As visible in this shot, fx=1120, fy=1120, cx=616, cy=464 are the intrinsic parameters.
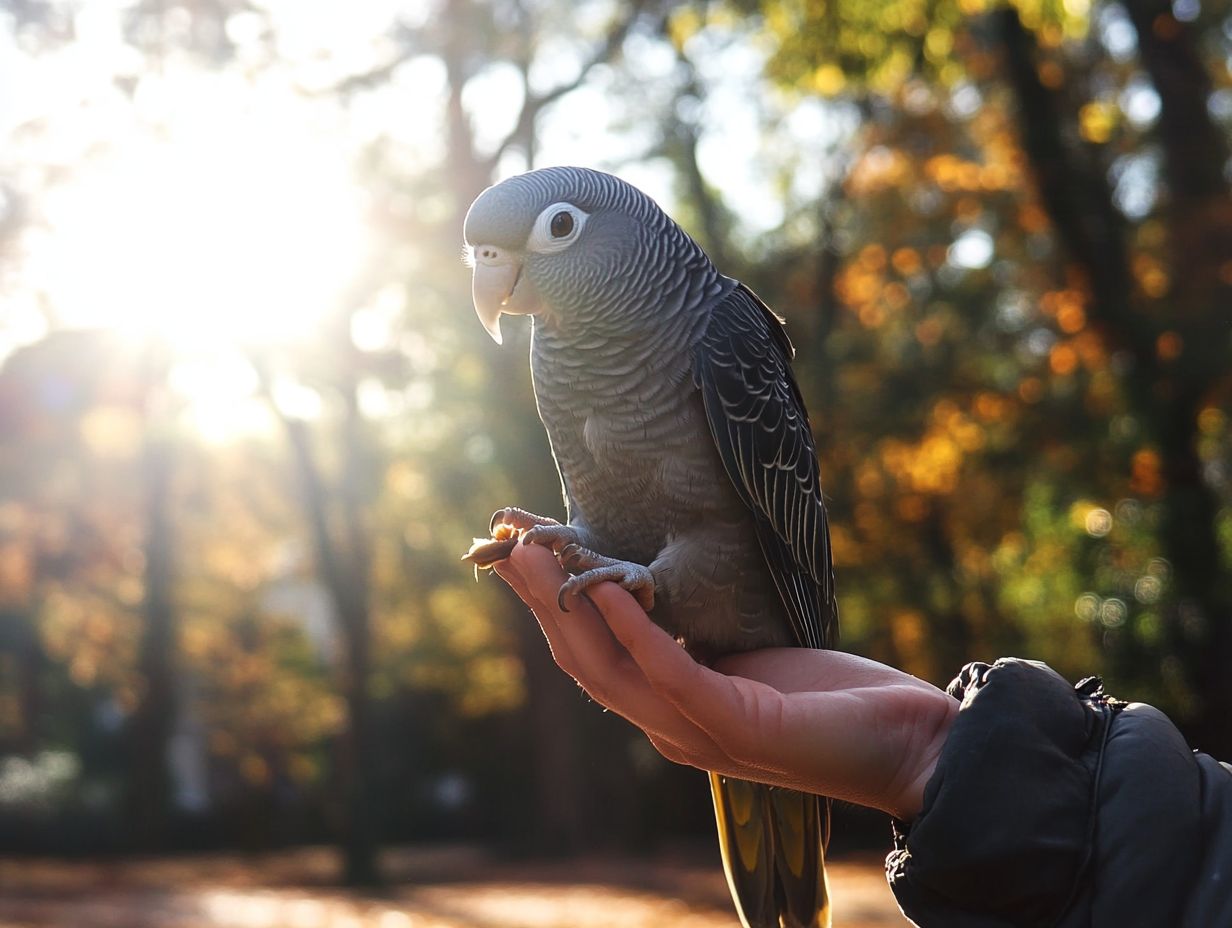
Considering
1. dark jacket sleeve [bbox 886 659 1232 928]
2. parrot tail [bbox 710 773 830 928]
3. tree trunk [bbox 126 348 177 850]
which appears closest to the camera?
dark jacket sleeve [bbox 886 659 1232 928]

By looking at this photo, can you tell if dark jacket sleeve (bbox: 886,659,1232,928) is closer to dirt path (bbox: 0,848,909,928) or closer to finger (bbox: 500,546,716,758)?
finger (bbox: 500,546,716,758)

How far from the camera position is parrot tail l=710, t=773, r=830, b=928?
288 centimetres

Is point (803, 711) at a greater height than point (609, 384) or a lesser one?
lesser

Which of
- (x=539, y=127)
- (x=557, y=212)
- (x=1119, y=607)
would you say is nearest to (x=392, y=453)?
(x=539, y=127)

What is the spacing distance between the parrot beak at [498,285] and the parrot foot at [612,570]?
66 centimetres

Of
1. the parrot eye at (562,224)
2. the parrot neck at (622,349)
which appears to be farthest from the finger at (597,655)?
the parrot eye at (562,224)

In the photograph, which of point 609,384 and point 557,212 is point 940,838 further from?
point 557,212

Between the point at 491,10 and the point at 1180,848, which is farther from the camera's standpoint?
the point at 491,10

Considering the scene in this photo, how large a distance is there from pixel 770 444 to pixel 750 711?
3.97ft

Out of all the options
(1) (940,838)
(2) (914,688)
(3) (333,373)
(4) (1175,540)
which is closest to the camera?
(1) (940,838)

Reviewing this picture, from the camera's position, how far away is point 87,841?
21.7 metres

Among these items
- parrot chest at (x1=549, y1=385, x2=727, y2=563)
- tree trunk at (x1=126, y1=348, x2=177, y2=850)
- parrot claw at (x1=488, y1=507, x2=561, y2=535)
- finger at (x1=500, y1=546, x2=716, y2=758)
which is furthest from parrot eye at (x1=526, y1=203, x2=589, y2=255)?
tree trunk at (x1=126, y1=348, x2=177, y2=850)

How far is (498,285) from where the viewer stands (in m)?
2.82

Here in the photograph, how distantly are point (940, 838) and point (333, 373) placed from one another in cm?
1548
